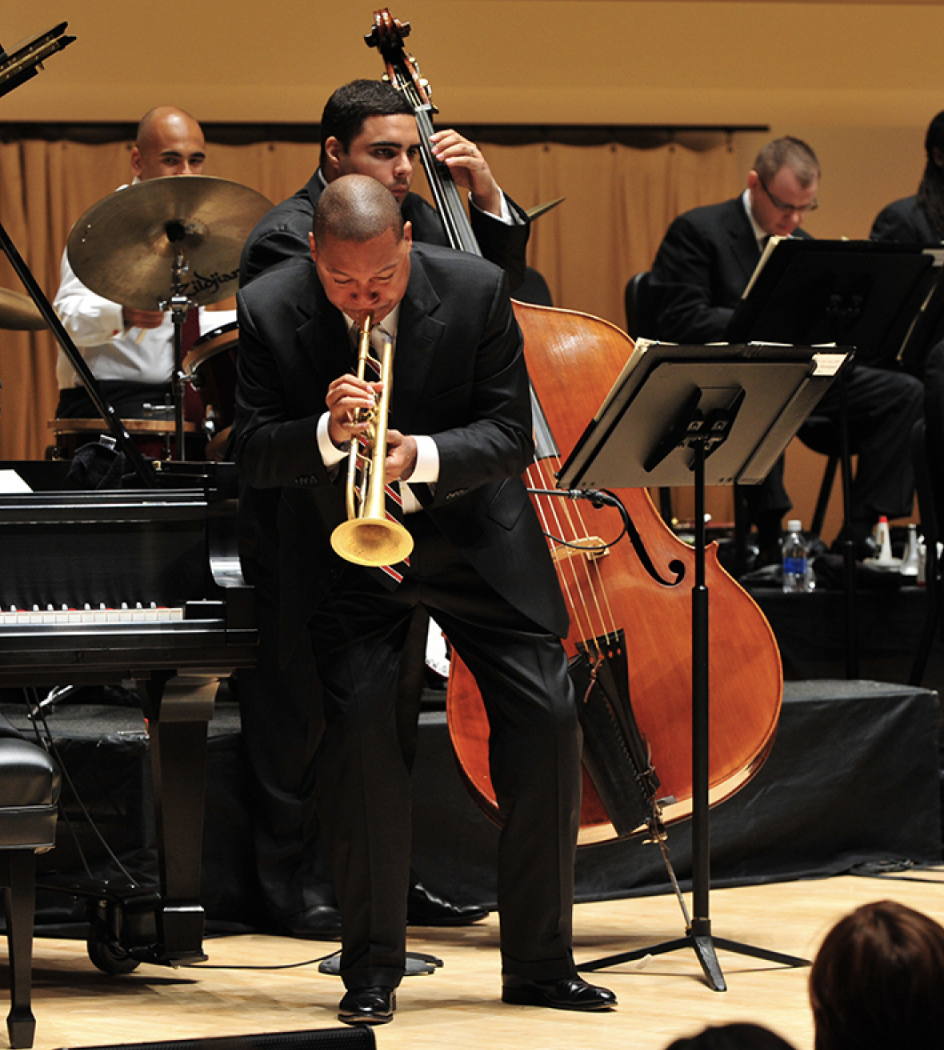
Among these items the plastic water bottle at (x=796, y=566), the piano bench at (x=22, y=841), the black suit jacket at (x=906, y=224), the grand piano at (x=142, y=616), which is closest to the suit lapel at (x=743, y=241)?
the black suit jacket at (x=906, y=224)

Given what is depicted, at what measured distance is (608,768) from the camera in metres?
3.00

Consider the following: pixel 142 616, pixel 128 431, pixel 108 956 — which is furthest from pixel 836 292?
pixel 108 956

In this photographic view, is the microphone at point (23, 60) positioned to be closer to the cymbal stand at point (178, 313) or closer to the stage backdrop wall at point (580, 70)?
the cymbal stand at point (178, 313)

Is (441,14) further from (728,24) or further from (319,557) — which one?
(319,557)

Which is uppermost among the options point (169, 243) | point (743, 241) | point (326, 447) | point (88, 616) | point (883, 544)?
point (743, 241)

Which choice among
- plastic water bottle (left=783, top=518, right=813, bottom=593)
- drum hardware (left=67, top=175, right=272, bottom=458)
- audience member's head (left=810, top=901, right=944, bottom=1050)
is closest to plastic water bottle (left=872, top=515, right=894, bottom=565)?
plastic water bottle (left=783, top=518, right=813, bottom=593)

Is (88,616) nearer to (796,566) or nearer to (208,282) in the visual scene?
(208,282)

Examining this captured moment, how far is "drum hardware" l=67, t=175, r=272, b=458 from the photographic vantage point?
3.73m

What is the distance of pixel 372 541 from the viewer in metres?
2.22

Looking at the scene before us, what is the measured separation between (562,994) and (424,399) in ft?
3.48

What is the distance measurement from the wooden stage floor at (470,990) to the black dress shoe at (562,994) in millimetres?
20

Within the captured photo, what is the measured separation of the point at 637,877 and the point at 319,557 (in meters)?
1.60

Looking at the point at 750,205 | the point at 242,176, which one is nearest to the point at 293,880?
the point at 750,205

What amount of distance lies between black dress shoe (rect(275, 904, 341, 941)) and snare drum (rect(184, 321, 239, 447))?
1.15m
